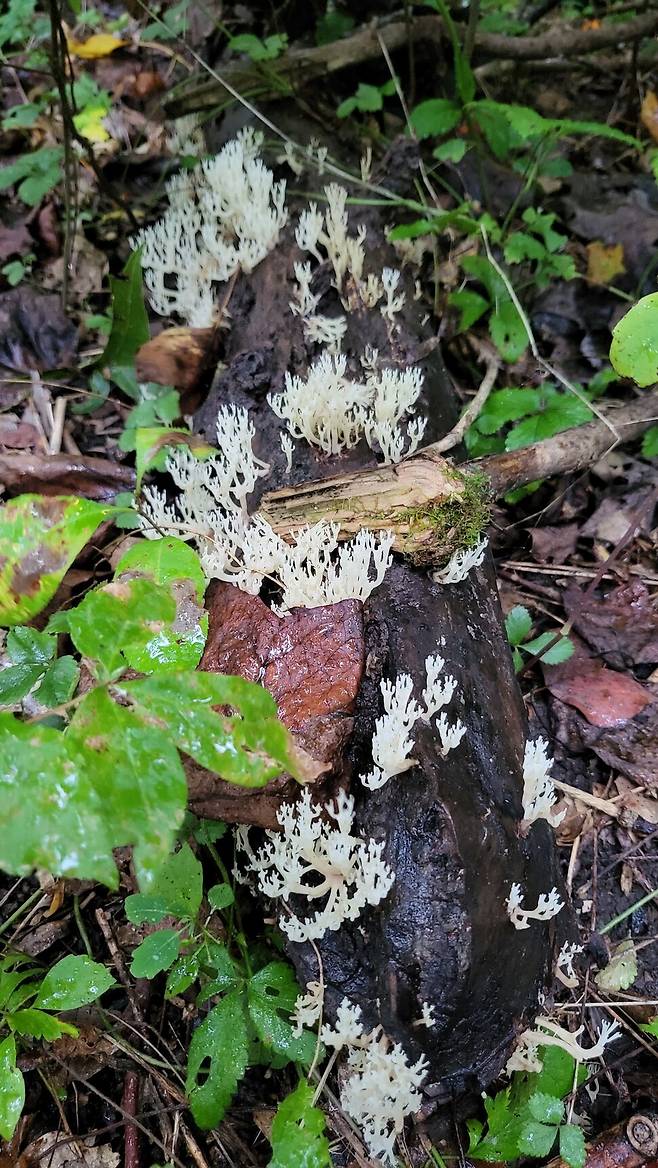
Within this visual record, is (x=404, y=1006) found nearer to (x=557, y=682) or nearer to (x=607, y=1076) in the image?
(x=607, y=1076)

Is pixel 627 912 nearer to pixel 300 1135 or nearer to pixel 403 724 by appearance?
pixel 403 724

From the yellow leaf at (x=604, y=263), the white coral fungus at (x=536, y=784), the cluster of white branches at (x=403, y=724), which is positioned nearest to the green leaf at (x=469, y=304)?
the yellow leaf at (x=604, y=263)

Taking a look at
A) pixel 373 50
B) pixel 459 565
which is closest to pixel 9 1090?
pixel 459 565

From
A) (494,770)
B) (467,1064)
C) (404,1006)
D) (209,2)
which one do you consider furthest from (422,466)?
(209,2)

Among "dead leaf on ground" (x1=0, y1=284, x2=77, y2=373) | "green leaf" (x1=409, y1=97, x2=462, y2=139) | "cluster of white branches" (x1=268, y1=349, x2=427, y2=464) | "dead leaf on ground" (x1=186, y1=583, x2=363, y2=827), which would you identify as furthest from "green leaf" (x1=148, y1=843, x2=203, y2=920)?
"green leaf" (x1=409, y1=97, x2=462, y2=139)

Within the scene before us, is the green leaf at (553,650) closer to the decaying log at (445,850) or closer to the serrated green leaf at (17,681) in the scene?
the decaying log at (445,850)

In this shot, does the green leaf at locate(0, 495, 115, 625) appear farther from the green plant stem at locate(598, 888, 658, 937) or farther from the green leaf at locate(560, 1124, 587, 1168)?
the green plant stem at locate(598, 888, 658, 937)
